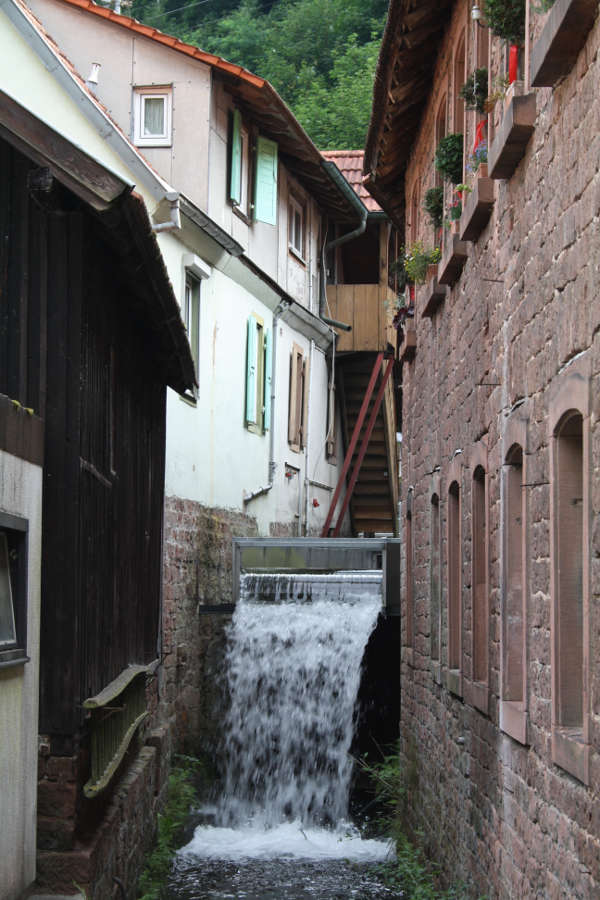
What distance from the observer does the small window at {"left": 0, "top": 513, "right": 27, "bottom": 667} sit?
6.96 metres

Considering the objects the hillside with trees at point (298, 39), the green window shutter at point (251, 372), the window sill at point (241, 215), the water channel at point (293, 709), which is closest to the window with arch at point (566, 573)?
the water channel at point (293, 709)

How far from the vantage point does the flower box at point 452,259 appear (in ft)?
32.2

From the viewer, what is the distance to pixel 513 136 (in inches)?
277

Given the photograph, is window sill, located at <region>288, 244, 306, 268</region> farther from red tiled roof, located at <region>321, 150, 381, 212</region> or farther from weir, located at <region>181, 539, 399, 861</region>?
weir, located at <region>181, 539, 399, 861</region>

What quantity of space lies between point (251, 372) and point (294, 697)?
520 cm

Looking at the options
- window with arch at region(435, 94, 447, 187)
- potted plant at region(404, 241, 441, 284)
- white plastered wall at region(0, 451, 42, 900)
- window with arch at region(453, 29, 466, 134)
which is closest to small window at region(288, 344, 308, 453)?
potted plant at region(404, 241, 441, 284)

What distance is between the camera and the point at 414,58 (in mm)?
12102

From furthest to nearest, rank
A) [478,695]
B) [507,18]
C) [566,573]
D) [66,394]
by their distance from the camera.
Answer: [478,695] → [66,394] → [507,18] → [566,573]

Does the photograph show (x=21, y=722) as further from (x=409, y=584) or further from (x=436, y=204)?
(x=409, y=584)

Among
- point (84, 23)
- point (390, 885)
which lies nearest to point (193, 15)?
point (84, 23)

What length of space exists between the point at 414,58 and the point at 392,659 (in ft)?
27.0

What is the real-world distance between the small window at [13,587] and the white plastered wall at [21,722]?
3.0 inches

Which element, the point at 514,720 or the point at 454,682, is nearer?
the point at 514,720

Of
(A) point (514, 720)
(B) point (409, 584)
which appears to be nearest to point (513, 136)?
(A) point (514, 720)
